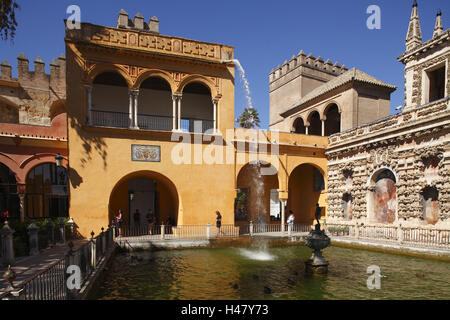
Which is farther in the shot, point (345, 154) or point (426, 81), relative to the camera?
point (345, 154)

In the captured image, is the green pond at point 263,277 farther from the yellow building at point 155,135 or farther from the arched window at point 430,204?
the yellow building at point 155,135

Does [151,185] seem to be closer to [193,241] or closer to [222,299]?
[193,241]

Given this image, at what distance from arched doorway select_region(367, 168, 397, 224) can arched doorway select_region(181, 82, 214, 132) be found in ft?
32.9

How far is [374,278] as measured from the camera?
8508mm

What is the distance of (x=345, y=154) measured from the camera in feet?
60.4

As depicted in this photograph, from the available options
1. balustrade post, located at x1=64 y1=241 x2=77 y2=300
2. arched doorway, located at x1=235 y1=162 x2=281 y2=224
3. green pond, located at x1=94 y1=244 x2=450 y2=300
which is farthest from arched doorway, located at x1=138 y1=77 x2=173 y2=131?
balustrade post, located at x1=64 y1=241 x2=77 y2=300

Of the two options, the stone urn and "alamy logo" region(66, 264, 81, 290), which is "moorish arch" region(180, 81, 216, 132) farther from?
"alamy logo" region(66, 264, 81, 290)

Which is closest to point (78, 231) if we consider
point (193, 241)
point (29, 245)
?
point (29, 245)

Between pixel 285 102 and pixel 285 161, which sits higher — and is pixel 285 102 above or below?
above

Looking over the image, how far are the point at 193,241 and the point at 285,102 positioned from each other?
20.6 metres

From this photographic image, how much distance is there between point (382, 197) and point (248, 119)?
20.7 meters

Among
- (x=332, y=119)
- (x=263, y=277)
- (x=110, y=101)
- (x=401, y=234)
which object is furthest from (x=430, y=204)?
(x=110, y=101)

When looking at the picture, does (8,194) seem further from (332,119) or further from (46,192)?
(332,119)

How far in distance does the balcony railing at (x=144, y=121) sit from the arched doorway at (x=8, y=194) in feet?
17.5
